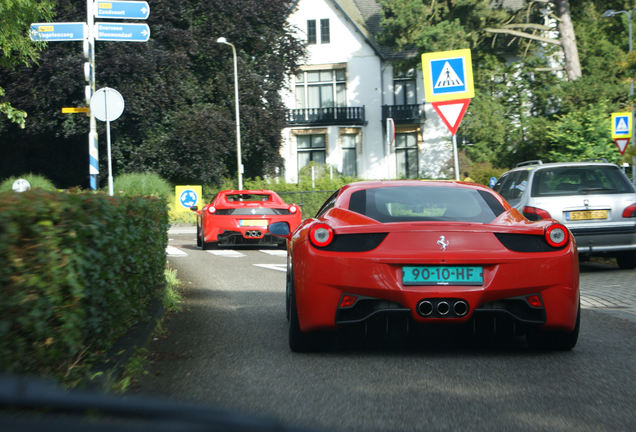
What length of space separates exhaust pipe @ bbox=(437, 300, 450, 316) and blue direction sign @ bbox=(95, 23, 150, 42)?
14.2m

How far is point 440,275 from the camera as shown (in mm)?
5395

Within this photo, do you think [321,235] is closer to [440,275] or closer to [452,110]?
[440,275]

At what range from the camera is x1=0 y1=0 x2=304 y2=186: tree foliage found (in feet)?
115

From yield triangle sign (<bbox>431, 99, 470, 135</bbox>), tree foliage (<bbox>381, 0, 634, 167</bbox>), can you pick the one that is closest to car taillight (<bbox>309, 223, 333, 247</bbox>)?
yield triangle sign (<bbox>431, 99, 470, 135</bbox>)

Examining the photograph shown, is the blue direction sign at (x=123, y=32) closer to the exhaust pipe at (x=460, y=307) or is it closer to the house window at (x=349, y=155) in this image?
the exhaust pipe at (x=460, y=307)

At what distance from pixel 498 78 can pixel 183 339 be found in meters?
40.2

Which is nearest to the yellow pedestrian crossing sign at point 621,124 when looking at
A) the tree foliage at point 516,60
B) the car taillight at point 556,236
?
the tree foliage at point 516,60

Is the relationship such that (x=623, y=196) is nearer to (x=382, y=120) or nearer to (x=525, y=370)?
(x=525, y=370)

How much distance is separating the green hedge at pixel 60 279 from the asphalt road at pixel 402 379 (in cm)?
49

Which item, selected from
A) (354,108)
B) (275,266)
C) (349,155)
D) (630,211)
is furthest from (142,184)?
(630,211)

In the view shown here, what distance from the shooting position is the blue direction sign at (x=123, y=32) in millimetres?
18234

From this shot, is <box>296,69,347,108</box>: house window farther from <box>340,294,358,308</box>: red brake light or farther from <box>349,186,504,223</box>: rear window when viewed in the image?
<box>340,294,358,308</box>: red brake light

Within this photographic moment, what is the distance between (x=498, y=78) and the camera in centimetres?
4459

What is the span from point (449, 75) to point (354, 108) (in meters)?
35.2
